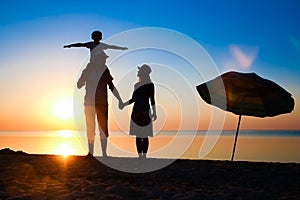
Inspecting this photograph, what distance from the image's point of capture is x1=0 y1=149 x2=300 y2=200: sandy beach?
19.6 ft

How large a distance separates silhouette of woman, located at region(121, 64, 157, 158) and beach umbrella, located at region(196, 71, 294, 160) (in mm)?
A: 2567

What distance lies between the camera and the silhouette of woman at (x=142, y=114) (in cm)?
984

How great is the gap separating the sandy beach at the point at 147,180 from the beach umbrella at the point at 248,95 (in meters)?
2.99

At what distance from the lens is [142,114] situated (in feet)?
32.4

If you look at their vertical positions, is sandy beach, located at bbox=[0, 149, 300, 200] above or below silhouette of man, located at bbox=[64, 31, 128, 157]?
below

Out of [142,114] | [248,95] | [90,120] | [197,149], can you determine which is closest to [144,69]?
[142,114]

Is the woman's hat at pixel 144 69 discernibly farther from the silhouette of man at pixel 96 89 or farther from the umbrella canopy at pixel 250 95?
the umbrella canopy at pixel 250 95

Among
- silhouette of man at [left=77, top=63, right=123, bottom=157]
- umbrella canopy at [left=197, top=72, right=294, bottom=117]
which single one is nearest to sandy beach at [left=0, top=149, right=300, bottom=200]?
silhouette of man at [left=77, top=63, right=123, bottom=157]

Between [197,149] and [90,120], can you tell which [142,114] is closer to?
[90,120]

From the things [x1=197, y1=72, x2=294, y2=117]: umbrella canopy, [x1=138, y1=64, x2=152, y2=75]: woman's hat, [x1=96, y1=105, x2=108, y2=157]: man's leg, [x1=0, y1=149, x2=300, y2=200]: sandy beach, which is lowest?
[x1=0, y1=149, x2=300, y2=200]: sandy beach

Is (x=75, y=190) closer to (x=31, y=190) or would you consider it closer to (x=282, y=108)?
(x=31, y=190)

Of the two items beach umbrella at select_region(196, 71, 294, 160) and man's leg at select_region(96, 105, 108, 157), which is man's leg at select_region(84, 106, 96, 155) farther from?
beach umbrella at select_region(196, 71, 294, 160)

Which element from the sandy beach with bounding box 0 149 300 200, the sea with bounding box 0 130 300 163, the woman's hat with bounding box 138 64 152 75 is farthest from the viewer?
the sea with bounding box 0 130 300 163

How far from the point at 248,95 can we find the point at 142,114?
131 inches
